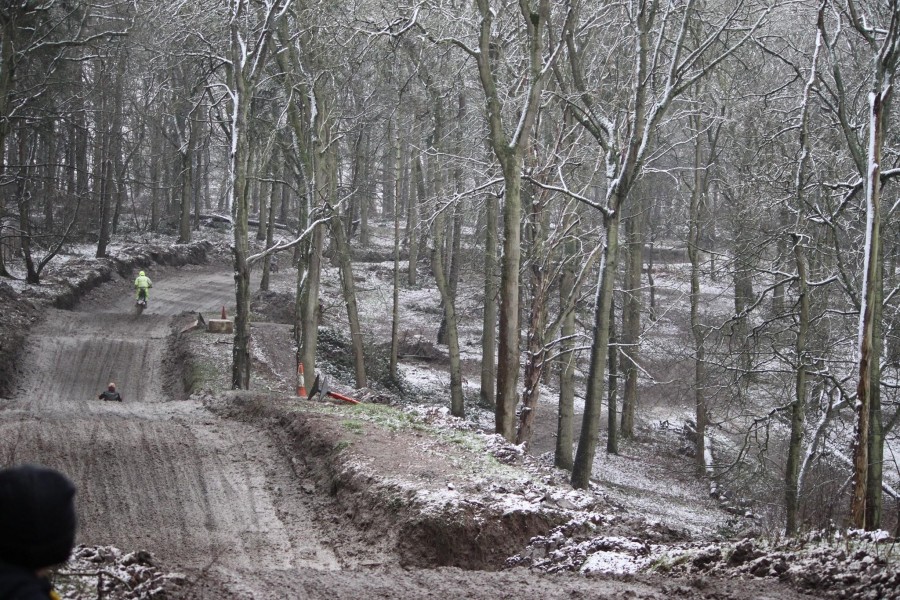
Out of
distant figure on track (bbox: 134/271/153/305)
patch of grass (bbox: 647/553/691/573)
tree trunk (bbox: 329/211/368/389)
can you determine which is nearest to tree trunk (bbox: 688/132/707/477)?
tree trunk (bbox: 329/211/368/389)

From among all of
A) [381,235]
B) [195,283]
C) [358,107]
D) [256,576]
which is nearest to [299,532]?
[256,576]

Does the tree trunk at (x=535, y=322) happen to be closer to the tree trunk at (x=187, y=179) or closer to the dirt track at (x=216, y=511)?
the dirt track at (x=216, y=511)

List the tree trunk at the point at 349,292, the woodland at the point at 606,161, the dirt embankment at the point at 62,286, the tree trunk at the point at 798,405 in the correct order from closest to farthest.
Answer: the woodland at the point at 606,161 < the tree trunk at the point at 798,405 < the dirt embankment at the point at 62,286 < the tree trunk at the point at 349,292

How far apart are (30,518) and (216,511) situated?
7.43 metres

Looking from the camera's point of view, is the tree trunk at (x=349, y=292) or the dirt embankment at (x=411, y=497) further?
the tree trunk at (x=349, y=292)

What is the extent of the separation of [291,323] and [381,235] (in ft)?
84.7

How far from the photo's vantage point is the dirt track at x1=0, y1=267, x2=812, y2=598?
6.21 metres

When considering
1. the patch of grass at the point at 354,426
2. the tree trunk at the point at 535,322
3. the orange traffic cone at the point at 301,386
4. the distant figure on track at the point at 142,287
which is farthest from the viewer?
the distant figure on track at the point at 142,287

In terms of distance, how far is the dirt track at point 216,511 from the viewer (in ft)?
20.4

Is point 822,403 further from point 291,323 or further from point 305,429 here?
point 291,323

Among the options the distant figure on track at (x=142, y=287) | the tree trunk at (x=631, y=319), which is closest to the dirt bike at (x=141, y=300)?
the distant figure on track at (x=142, y=287)

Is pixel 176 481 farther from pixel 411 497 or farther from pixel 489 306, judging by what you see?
pixel 489 306

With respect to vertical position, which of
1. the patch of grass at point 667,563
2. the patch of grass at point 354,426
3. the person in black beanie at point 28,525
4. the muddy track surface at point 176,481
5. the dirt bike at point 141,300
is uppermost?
the person in black beanie at point 28,525

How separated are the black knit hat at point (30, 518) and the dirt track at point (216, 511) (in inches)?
147
